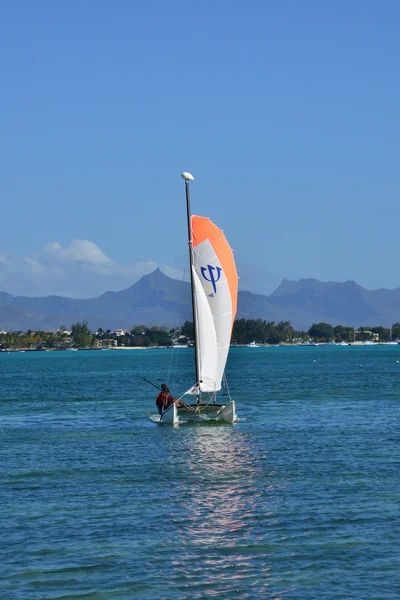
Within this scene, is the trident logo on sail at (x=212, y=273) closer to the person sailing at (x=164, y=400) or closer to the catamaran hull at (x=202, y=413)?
the person sailing at (x=164, y=400)

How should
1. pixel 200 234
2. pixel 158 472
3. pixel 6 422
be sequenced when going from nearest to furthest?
pixel 158 472 < pixel 200 234 < pixel 6 422

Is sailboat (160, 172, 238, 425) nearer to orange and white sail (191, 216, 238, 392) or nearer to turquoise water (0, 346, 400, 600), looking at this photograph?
orange and white sail (191, 216, 238, 392)

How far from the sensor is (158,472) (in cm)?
3697

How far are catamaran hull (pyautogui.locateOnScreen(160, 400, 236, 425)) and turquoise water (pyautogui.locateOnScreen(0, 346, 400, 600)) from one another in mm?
690

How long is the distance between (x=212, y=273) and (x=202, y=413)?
26.4 ft

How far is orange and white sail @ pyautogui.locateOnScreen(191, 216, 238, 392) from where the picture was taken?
54.8 meters

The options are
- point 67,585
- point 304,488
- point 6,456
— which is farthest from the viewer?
point 6,456

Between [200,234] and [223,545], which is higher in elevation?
[200,234]

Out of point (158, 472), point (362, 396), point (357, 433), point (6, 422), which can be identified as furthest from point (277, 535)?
point (362, 396)

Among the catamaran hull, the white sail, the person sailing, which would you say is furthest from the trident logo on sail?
the catamaran hull

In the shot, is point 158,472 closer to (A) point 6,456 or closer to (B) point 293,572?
(A) point 6,456

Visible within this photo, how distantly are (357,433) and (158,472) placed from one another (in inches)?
669

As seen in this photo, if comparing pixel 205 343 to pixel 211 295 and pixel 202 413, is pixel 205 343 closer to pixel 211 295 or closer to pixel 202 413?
pixel 211 295

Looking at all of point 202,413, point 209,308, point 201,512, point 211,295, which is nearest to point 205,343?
point 209,308
